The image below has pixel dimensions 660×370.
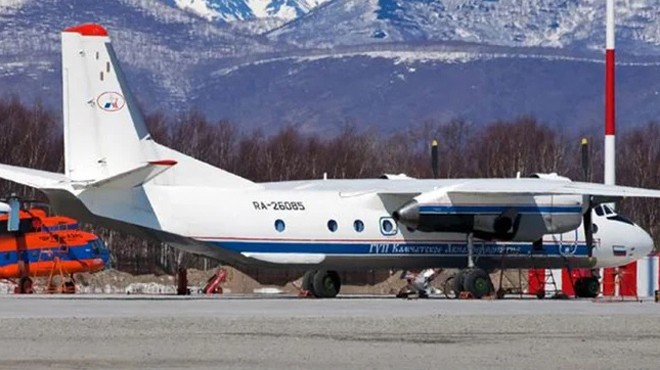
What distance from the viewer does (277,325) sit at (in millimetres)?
43344

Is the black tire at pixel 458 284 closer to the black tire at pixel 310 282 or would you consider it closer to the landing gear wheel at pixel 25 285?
the black tire at pixel 310 282

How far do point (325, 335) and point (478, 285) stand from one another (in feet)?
58.7

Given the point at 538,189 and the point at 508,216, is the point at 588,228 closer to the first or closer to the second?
the point at 508,216

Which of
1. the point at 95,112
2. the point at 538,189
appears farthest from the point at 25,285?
the point at 538,189

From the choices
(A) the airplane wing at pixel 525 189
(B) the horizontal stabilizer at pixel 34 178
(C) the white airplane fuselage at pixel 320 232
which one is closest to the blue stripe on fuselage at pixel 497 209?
(A) the airplane wing at pixel 525 189

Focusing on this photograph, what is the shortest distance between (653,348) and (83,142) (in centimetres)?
2021

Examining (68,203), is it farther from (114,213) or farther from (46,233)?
(46,233)

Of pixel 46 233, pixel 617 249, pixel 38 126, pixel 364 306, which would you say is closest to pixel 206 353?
pixel 364 306

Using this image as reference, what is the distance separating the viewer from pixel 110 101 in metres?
54.6

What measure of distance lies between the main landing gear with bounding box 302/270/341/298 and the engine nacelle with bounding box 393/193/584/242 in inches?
108

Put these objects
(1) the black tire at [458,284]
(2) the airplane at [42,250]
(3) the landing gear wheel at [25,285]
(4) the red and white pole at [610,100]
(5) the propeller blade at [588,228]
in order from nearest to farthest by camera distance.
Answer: (1) the black tire at [458,284] < (5) the propeller blade at [588,228] < (4) the red and white pole at [610,100] < (3) the landing gear wheel at [25,285] < (2) the airplane at [42,250]

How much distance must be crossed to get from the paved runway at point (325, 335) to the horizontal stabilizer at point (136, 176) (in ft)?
9.42

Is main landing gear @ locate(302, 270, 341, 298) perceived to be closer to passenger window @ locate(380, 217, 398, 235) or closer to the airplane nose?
passenger window @ locate(380, 217, 398, 235)

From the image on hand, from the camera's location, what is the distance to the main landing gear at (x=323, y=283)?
5938 cm
